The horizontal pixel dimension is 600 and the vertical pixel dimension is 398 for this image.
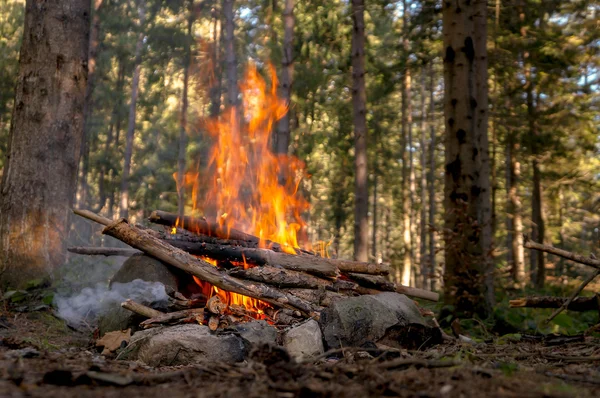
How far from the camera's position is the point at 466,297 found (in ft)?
24.2

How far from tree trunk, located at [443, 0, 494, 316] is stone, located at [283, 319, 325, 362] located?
10.7ft

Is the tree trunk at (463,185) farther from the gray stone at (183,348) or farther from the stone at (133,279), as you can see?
the gray stone at (183,348)

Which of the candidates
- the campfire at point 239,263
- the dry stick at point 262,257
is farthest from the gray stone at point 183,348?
the dry stick at point 262,257

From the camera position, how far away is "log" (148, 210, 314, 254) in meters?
6.92

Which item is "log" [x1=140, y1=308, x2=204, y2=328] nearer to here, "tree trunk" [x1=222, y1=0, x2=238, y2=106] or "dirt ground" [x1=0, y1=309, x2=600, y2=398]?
"dirt ground" [x1=0, y1=309, x2=600, y2=398]

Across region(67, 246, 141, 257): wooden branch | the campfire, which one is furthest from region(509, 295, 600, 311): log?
region(67, 246, 141, 257): wooden branch

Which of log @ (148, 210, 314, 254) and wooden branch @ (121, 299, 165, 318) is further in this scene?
log @ (148, 210, 314, 254)

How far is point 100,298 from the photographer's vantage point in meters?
6.43

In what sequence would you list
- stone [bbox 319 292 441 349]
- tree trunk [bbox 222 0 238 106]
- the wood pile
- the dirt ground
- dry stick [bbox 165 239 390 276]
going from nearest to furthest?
the dirt ground → stone [bbox 319 292 441 349] → the wood pile → dry stick [bbox 165 239 390 276] → tree trunk [bbox 222 0 238 106]

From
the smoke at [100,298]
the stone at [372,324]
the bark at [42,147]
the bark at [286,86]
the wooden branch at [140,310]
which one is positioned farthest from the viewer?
the bark at [286,86]

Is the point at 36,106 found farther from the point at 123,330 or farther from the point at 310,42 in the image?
the point at 310,42

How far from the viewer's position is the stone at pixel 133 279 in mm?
5426

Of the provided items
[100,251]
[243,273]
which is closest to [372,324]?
[243,273]

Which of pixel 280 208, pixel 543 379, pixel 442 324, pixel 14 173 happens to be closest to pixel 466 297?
pixel 442 324
